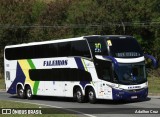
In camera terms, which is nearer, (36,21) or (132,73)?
(132,73)

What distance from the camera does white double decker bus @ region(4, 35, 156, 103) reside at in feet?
85.4

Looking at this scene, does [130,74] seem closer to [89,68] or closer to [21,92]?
[89,68]

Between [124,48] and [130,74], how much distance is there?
1.49 m

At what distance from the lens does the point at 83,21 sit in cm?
6281

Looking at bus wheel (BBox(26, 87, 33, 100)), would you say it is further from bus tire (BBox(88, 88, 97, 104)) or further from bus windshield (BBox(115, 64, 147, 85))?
bus windshield (BBox(115, 64, 147, 85))

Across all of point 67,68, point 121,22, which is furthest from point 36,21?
point 67,68

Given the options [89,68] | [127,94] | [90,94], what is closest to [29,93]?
[90,94]

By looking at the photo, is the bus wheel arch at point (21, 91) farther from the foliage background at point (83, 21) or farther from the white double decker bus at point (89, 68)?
the foliage background at point (83, 21)

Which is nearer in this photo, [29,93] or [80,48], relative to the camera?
[80,48]

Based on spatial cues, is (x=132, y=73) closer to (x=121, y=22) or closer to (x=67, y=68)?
(x=67, y=68)

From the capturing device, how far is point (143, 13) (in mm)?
62344

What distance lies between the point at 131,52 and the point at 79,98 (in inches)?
168

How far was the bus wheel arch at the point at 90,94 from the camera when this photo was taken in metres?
27.2

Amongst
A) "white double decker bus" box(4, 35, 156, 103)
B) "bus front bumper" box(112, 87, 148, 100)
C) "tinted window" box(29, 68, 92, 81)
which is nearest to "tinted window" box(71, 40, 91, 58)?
"white double decker bus" box(4, 35, 156, 103)
